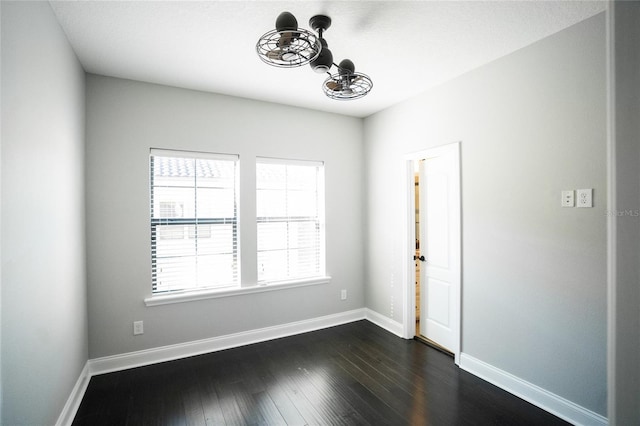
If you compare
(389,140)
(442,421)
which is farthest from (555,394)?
(389,140)

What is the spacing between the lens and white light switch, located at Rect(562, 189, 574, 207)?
6.98 ft

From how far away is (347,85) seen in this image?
2.19 m

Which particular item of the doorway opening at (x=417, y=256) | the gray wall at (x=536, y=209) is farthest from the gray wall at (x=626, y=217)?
the doorway opening at (x=417, y=256)

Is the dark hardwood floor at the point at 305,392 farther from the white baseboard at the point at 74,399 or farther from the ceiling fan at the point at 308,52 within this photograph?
the ceiling fan at the point at 308,52

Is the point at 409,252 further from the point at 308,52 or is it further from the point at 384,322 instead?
the point at 308,52

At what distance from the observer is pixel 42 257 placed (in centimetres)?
171

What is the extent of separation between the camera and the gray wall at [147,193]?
278 centimetres

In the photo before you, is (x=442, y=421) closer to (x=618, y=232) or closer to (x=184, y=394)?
(x=618, y=232)

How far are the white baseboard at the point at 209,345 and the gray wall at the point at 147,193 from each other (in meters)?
0.06

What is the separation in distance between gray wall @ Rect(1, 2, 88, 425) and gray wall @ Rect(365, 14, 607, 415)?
123 inches

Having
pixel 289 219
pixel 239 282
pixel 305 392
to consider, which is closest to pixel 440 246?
pixel 289 219

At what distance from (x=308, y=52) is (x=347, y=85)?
50cm

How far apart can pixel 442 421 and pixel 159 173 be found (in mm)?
3237

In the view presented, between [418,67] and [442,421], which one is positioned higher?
[418,67]
